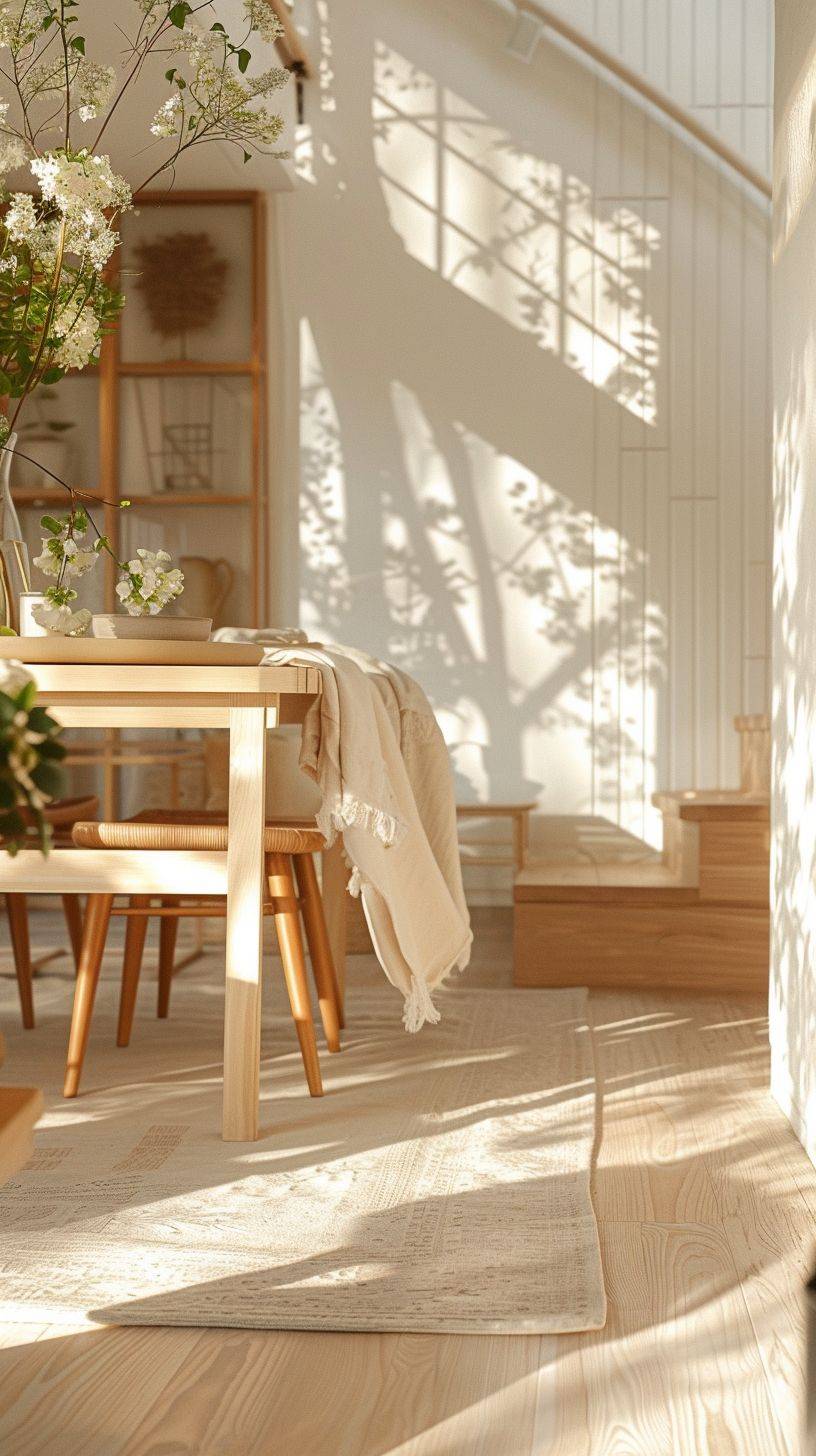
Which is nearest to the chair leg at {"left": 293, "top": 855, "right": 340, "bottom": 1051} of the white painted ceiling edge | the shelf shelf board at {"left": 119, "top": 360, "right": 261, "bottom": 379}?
the shelf shelf board at {"left": 119, "top": 360, "right": 261, "bottom": 379}

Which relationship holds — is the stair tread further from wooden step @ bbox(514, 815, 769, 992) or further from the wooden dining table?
the wooden dining table

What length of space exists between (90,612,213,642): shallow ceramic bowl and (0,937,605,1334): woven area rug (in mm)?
883

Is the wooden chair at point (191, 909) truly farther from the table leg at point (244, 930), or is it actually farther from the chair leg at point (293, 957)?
the table leg at point (244, 930)

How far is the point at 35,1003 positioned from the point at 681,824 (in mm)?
1930

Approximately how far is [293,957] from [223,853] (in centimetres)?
30

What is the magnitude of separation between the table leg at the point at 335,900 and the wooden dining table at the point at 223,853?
938mm

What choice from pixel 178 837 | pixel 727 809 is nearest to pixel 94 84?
pixel 178 837

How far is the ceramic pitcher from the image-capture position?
573 centimetres

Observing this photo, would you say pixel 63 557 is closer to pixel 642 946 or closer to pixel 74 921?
pixel 74 921

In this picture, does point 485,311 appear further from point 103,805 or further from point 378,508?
point 103,805

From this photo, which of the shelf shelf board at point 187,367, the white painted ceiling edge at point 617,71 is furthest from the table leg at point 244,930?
the white painted ceiling edge at point 617,71

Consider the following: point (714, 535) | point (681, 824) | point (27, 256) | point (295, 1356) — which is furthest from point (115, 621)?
point (714, 535)

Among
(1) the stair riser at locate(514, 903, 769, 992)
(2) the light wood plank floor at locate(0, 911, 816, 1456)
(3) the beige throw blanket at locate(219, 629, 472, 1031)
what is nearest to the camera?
(2) the light wood plank floor at locate(0, 911, 816, 1456)

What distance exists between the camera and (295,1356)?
67.3 inches
